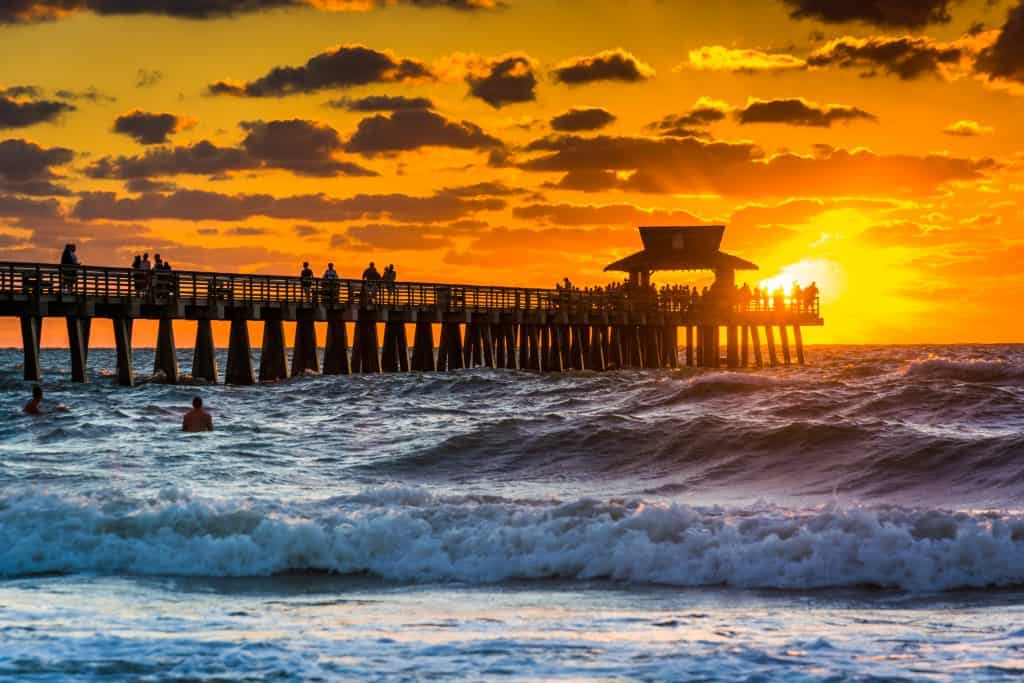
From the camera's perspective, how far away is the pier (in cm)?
3500

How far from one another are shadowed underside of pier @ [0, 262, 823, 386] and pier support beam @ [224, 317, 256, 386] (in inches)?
1.2

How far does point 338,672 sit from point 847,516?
18.4ft

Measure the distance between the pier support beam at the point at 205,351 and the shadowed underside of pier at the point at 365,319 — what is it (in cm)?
3

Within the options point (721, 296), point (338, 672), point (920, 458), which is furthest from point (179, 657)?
point (721, 296)

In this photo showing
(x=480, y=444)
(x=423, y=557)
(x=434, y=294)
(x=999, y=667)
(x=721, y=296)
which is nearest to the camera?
(x=999, y=667)

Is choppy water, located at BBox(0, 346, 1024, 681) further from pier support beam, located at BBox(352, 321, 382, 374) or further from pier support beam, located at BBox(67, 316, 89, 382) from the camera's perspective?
pier support beam, located at BBox(352, 321, 382, 374)

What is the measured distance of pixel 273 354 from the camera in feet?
131

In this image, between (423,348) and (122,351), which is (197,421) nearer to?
(122,351)

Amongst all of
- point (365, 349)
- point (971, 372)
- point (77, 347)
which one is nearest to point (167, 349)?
point (77, 347)

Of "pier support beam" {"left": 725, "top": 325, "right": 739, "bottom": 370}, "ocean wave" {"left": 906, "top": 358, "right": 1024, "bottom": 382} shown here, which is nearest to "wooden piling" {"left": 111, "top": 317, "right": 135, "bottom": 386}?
"ocean wave" {"left": 906, "top": 358, "right": 1024, "bottom": 382}

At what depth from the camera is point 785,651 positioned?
775 cm

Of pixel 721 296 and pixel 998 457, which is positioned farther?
pixel 721 296

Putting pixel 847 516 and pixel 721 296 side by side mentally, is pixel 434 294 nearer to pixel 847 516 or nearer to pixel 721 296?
pixel 721 296

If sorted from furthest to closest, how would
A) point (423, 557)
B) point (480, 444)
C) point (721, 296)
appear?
point (721, 296), point (480, 444), point (423, 557)
